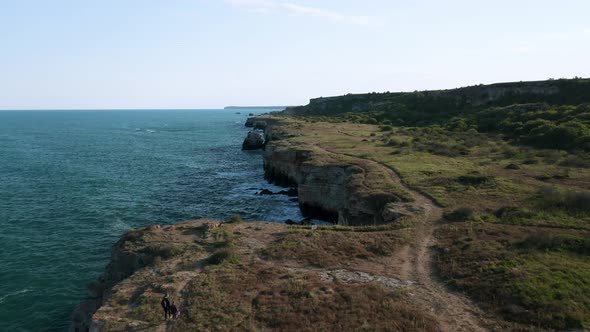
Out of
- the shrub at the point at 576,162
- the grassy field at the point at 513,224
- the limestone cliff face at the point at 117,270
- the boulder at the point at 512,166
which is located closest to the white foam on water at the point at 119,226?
the limestone cliff face at the point at 117,270

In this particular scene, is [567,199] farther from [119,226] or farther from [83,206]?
[83,206]

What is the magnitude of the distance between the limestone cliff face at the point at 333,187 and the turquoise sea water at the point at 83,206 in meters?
3.51

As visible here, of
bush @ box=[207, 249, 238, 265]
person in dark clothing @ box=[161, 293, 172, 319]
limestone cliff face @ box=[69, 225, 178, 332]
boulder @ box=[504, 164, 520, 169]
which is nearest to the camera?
person in dark clothing @ box=[161, 293, 172, 319]

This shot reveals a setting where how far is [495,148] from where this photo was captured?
184ft

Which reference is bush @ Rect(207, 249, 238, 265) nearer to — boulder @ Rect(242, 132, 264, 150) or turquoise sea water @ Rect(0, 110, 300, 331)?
turquoise sea water @ Rect(0, 110, 300, 331)

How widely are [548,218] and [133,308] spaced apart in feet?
87.8

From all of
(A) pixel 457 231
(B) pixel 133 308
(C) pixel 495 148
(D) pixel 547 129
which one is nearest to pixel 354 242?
(A) pixel 457 231

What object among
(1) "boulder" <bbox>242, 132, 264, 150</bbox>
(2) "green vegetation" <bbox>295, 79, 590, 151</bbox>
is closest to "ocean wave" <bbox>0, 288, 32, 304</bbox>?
(2) "green vegetation" <bbox>295, 79, 590, 151</bbox>

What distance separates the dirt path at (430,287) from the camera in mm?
17531

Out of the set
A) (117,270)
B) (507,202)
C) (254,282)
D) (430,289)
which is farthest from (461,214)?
(117,270)

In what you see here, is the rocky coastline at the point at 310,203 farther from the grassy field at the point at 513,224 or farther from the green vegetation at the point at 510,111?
the green vegetation at the point at 510,111

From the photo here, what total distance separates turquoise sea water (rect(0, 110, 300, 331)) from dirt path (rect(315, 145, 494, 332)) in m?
19.8

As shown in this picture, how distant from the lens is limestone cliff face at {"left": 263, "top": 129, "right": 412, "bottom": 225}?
115ft

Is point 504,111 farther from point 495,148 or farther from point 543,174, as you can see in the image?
point 543,174
